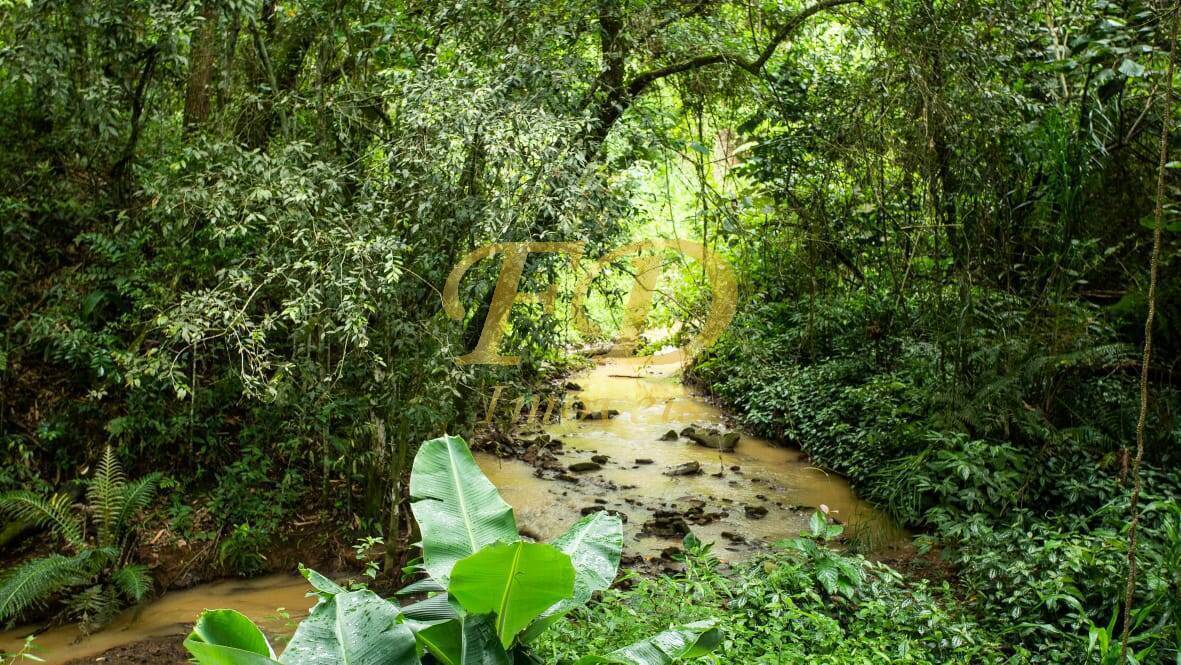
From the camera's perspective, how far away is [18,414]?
6.27 meters

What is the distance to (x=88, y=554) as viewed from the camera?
17.4ft

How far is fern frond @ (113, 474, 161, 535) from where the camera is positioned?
5.59 m

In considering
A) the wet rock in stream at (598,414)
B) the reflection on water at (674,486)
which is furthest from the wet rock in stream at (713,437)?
the wet rock in stream at (598,414)

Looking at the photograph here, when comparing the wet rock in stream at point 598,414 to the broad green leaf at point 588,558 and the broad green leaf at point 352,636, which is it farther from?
the broad green leaf at point 352,636

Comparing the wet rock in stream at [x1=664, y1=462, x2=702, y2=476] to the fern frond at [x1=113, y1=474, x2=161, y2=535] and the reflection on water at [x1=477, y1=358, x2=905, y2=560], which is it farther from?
the fern frond at [x1=113, y1=474, x2=161, y2=535]

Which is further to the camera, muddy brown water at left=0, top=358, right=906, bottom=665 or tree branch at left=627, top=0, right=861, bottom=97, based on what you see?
tree branch at left=627, top=0, right=861, bottom=97

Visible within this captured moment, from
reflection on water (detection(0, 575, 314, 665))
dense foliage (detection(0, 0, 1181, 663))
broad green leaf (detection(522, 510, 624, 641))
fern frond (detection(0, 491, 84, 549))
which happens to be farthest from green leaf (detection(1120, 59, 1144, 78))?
fern frond (detection(0, 491, 84, 549))

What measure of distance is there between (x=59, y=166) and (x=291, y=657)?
6198 mm

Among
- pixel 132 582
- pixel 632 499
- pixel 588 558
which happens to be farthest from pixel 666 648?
pixel 632 499

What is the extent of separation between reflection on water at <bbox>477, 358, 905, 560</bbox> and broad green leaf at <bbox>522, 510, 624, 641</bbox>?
3.22 metres

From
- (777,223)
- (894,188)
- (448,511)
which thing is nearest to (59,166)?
(448,511)

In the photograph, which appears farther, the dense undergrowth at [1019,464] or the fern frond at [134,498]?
the fern frond at [134,498]

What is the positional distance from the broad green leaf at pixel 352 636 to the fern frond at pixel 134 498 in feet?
12.3

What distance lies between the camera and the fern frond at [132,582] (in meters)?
5.20
